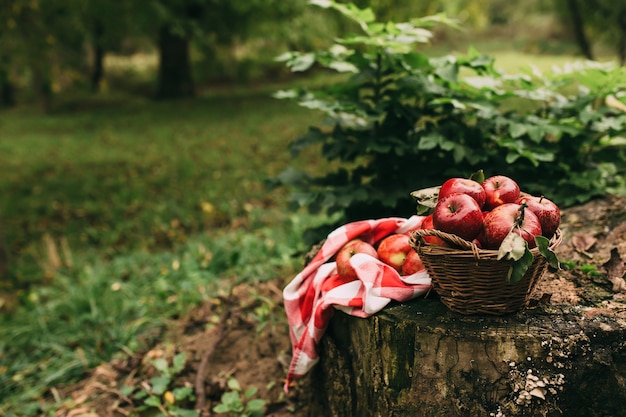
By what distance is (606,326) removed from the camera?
211cm

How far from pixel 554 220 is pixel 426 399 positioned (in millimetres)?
833

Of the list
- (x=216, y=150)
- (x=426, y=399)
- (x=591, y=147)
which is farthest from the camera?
(x=216, y=150)

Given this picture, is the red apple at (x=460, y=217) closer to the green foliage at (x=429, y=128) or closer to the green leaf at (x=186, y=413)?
the green foliage at (x=429, y=128)

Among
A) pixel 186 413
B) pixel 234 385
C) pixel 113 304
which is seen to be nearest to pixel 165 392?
pixel 186 413

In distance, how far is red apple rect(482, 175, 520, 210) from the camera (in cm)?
216

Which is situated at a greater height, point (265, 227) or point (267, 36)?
point (267, 36)

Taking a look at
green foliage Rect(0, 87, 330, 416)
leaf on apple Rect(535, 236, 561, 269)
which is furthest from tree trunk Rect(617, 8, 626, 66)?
leaf on apple Rect(535, 236, 561, 269)

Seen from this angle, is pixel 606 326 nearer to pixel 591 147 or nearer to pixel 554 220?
pixel 554 220

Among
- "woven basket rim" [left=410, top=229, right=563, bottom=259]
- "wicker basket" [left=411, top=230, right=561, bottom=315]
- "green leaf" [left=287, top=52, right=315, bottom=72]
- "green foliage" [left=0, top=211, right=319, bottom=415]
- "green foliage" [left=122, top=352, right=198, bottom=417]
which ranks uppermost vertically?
"green leaf" [left=287, top=52, right=315, bottom=72]

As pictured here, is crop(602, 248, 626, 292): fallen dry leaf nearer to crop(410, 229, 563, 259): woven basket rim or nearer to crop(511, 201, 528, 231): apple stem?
crop(410, 229, 563, 259): woven basket rim

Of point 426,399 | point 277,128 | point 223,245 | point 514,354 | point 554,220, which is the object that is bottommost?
point 277,128

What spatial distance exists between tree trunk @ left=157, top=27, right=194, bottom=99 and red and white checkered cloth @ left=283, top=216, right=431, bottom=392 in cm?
1426

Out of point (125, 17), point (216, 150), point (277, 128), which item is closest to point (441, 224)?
point (216, 150)

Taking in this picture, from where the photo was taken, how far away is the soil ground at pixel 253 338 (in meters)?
2.60
